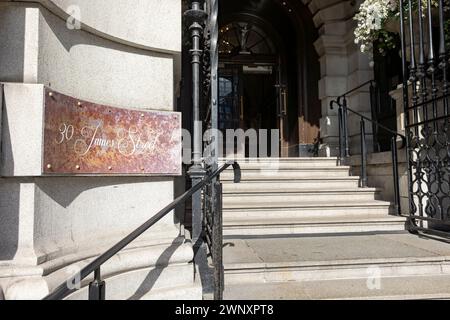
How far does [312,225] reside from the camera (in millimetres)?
4777

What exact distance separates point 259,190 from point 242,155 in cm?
503

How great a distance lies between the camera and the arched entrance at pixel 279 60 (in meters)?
9.91

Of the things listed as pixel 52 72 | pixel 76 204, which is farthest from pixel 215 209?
pixel 52 72

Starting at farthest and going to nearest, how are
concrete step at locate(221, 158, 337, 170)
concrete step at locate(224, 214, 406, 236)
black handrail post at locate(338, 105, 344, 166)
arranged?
black handrail post at locate(338, 105, 344, 166)
concrete step at locate(221, 158, 337, 170)
concrete step at locate(224, 214, 406, 236)

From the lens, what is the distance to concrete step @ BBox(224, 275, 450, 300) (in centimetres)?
→ 289

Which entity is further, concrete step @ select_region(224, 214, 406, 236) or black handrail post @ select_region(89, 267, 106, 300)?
concrete step @ select_region(224, 214, 406, 236)

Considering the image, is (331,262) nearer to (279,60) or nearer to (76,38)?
(76,38)

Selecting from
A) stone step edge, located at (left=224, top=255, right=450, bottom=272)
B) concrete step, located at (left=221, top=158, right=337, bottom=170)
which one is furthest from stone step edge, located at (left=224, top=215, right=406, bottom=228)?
concrete step, located at (left=221, top=158, right=337, bottom=170)

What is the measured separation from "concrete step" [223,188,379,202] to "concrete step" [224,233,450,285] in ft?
5.11

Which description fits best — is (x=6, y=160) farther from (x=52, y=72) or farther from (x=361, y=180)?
(x=361, y=180)

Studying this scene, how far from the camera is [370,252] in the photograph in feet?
12.1

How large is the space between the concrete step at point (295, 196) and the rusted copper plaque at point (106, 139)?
92.1 inches

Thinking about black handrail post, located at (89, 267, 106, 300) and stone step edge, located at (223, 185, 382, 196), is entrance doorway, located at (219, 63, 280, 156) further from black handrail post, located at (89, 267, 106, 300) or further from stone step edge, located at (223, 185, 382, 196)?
black handrail post, located at (89, 267, 106, 300)

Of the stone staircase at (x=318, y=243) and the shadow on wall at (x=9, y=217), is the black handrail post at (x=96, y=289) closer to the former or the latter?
the shadow on wall at (x=9, y=217)
